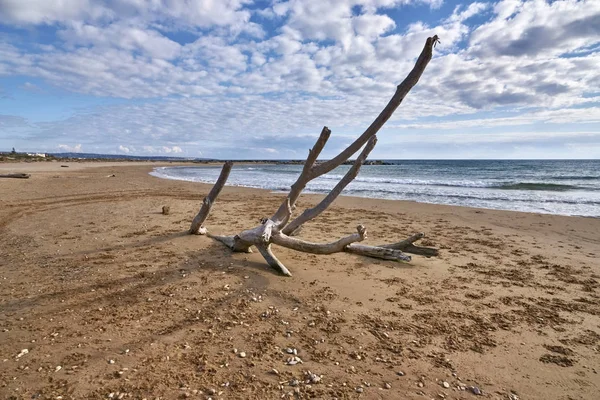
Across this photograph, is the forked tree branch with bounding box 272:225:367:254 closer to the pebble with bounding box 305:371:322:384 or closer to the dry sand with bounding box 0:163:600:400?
the dry sand with bounding box 0:163:600:400

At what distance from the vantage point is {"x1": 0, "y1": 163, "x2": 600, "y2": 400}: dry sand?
309 cm

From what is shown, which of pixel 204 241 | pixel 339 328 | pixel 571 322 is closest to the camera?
pixel 339 328

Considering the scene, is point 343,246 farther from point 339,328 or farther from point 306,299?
point 339,328

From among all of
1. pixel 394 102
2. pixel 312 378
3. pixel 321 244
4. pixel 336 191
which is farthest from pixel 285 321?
pixel 394 102

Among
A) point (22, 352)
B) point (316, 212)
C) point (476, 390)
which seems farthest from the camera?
point (316, 212)

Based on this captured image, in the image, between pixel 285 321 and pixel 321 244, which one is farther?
pixel 321 244

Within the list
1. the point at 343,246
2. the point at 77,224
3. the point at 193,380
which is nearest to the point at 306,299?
the point at 343,246

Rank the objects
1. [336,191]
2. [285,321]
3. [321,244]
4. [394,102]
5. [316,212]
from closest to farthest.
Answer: [285,321], [394,102], [321,244], [336,191], [316,212]

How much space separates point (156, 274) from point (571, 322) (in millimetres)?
5885

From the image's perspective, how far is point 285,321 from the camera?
4.15 metres

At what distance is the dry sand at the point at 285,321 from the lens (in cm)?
309

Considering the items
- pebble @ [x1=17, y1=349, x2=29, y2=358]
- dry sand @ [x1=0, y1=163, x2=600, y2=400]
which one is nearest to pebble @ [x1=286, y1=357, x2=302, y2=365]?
dry sand @ [x1=0, y1=163, x2=600, y2=400]

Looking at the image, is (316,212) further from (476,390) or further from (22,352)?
(22,352)

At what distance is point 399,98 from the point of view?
5.33m
